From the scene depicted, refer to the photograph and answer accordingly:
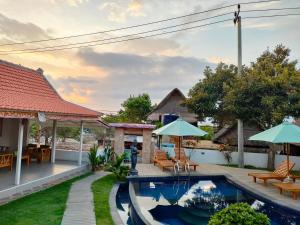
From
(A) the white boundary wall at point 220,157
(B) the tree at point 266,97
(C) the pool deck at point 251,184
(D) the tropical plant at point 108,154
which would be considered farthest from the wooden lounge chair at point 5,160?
(B) the tree at point 266,97

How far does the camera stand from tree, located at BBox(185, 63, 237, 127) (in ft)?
84.4

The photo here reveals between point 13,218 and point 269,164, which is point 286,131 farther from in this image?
point 13,218

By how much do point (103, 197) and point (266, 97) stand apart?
11.7 meters

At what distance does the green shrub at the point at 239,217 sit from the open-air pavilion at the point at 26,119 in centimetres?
752

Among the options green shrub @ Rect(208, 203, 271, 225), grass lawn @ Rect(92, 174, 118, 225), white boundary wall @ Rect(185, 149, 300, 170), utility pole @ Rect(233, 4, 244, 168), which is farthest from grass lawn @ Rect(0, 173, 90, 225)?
utility pole @ Rect(233, 4, 244, 168)

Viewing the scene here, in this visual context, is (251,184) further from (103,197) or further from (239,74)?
(239,74)

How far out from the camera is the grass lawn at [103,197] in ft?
29.3

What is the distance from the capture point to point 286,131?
45.3ft

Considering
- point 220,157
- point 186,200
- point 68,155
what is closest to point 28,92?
point 68,155

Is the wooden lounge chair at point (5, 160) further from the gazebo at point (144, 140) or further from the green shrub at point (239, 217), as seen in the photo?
the green shrub at point (239, 217)

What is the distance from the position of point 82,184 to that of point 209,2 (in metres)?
15.1

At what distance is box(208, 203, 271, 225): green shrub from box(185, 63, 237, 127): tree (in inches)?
778

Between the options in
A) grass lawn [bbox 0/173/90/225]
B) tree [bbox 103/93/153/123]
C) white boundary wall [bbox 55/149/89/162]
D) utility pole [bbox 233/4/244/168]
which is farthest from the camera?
tree [bbox 103/93/153/123]

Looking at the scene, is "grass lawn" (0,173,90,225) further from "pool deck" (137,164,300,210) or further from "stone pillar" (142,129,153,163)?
"stone pillar" (142,129,153,163)
